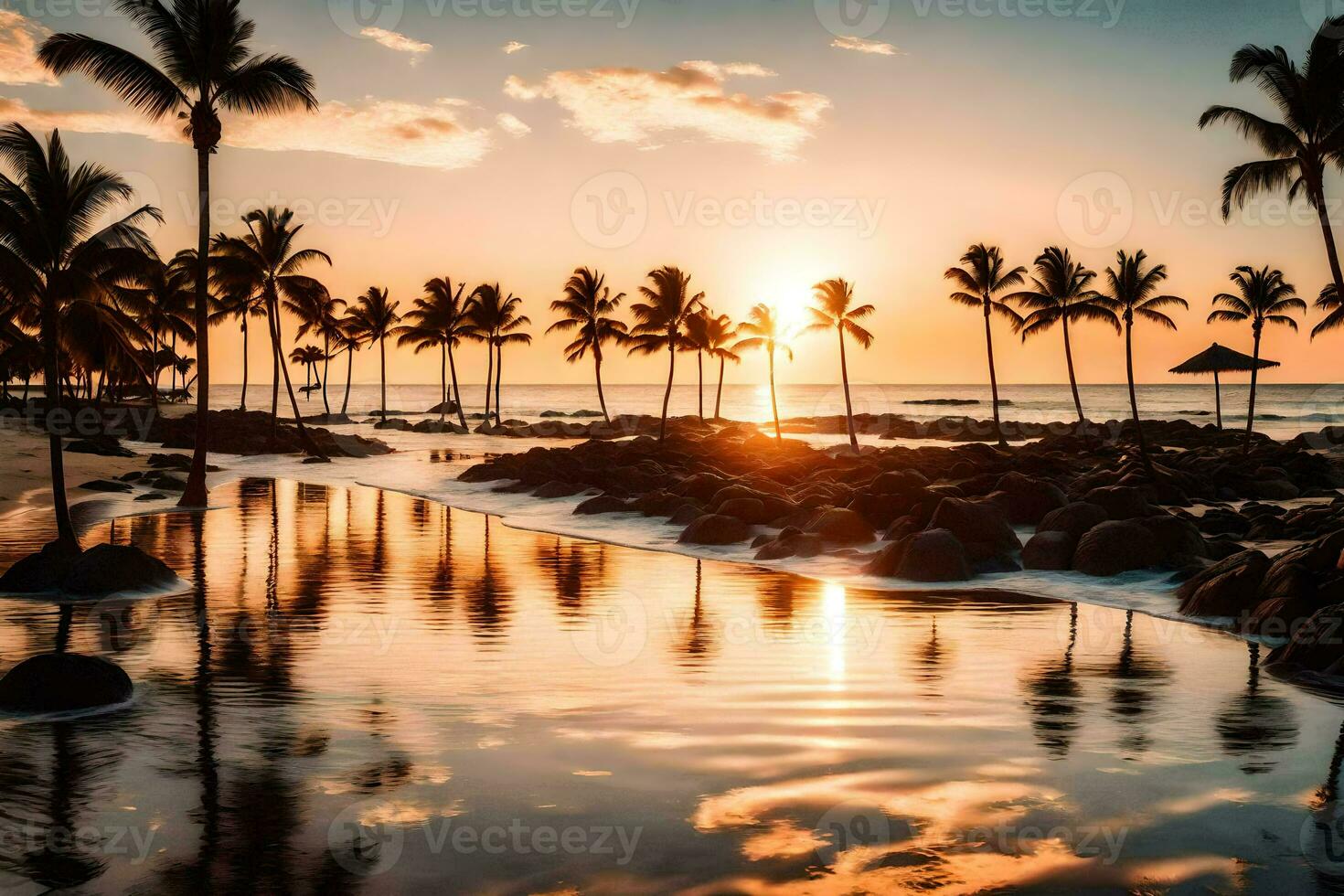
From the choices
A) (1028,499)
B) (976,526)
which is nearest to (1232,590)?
(976,526)

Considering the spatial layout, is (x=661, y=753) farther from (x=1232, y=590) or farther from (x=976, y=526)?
(x=976, y=526)

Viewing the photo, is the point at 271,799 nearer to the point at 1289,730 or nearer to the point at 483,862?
the point at 483,862

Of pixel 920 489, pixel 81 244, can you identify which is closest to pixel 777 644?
pixel 920 489

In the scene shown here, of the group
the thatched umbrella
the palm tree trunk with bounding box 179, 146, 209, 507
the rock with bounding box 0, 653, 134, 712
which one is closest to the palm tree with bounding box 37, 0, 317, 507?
the palm tree trunk with bounding box 179, 146, 209, 507

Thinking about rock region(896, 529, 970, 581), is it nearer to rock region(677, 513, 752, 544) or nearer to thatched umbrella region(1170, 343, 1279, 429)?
rock region(677, 513, 752, 544)

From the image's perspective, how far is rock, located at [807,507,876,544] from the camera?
1770 cm

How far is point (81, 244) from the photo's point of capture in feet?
56.4

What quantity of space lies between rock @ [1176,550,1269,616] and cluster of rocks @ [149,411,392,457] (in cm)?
4132

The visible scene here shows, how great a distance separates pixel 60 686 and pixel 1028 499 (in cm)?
1699

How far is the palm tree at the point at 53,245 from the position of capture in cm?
1633

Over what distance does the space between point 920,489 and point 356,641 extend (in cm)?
1284

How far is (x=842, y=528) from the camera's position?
17.8 meters

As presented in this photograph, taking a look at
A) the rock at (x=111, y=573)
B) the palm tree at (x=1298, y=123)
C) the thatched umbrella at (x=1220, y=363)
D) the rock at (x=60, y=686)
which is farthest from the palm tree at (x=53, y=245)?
the thatched umbrella at (x=1220, y=363)

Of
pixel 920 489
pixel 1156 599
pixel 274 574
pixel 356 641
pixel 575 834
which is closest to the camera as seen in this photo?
pixel 575 834
